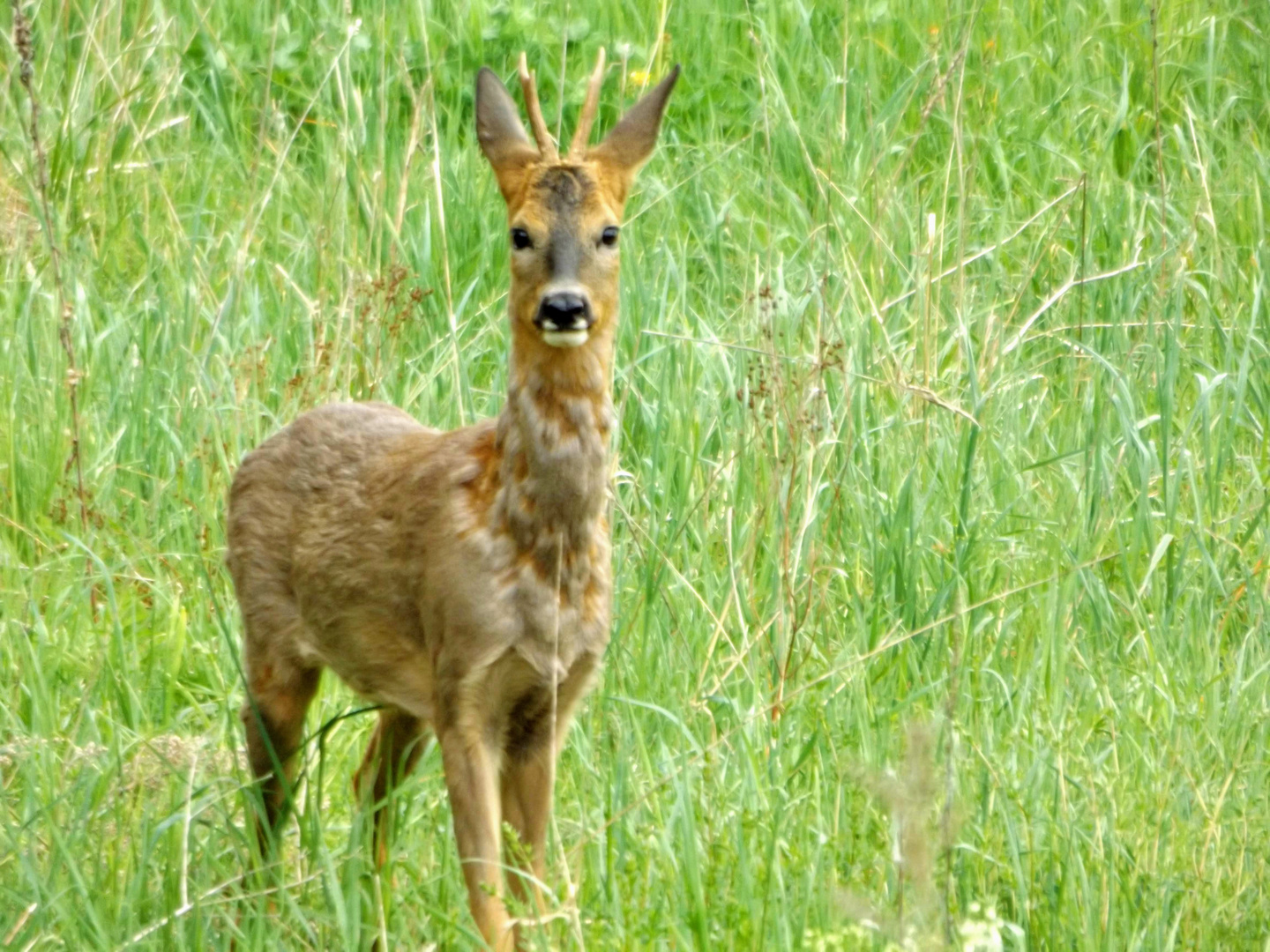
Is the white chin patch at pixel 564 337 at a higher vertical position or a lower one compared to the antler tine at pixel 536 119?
lower

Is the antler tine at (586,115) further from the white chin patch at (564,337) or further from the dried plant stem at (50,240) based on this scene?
the dried plant stem at (50,240)

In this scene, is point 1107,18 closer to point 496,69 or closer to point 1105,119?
point 1105,119

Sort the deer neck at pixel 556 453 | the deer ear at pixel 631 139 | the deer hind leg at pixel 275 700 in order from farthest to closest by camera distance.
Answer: the deer hind leg at pixel 275 700
the deer ear at pixel 631 139
the deer neck at pixel 556 453

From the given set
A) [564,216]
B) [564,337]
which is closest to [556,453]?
[564,337]

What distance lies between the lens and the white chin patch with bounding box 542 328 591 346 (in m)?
3.62

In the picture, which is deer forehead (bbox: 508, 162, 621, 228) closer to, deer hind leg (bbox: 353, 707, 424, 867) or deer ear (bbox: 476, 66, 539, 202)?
deer ear (bbox: 476, 66, 539, 202)

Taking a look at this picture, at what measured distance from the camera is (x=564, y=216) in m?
3.71

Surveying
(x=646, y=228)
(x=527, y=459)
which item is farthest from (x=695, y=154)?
(x=527, y=459)

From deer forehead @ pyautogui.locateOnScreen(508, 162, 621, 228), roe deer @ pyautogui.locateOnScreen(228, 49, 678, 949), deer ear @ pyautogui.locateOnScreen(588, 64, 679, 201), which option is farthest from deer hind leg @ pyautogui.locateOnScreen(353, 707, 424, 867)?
deer ear @ pyautogui.locateOnScreen(588, 64, 679, 201)

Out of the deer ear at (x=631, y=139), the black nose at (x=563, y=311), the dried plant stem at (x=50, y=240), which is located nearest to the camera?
the black nose at (x=563, y=311)

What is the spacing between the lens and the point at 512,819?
385 centimetres

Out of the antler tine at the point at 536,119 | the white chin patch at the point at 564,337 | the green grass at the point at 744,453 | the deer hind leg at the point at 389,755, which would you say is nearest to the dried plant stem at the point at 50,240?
the green grass at the point at 744,453

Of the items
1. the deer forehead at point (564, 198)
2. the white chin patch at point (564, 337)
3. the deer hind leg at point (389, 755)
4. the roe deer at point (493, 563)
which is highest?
the deer forehead at point (564, 198)

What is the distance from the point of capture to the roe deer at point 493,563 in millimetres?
3635
